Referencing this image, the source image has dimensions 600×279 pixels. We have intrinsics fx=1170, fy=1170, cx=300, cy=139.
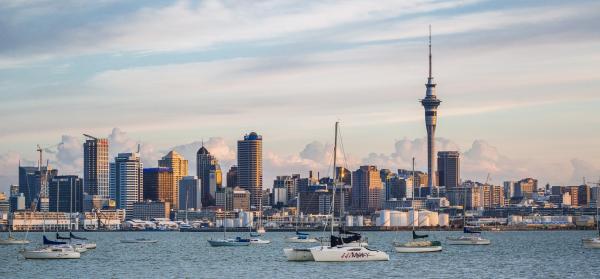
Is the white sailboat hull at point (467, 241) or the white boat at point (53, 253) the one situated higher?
the white boat at point (53, 253)

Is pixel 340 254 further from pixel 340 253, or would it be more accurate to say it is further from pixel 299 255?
pixel 299 255

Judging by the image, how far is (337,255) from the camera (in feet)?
345

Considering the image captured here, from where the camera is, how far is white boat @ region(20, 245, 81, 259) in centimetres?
12256

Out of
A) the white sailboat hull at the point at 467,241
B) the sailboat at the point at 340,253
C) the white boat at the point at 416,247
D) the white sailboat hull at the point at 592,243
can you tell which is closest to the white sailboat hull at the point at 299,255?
the sailboat at the point at 340,253

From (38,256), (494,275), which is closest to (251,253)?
(38,256)

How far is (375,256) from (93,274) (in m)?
25.7

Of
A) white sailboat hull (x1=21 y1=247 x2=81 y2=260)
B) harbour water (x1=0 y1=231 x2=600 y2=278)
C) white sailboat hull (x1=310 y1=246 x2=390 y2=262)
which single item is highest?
white sailboat hull (x1=310 y1=246 x2=390 y2=262)

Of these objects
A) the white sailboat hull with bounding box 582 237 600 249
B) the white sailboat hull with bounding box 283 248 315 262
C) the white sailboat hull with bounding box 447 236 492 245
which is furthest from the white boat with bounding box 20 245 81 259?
the white sailboat hull with bounding box 447 236 492 245

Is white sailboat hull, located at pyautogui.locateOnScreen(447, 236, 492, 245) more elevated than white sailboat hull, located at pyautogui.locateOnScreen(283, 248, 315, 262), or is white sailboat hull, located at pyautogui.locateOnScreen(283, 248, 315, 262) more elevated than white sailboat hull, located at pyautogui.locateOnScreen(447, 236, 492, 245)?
white sailboat hull, located at pyautogui.locateOnScreen(283, 248, 315, 262)

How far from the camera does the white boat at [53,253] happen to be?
123 meters

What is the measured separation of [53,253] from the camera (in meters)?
123

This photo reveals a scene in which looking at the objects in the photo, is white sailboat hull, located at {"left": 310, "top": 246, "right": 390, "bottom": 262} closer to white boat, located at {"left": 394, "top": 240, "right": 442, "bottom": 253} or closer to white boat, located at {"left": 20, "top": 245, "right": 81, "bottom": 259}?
white boat, located at {"left": 394, "top": 240, "right": 442, "bottom": 253}

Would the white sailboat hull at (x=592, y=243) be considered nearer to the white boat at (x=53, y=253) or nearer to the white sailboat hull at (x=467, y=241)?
the white sailboat hull at (x=467, y=241)

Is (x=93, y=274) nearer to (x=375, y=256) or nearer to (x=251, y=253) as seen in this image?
(x=375, y=256)
